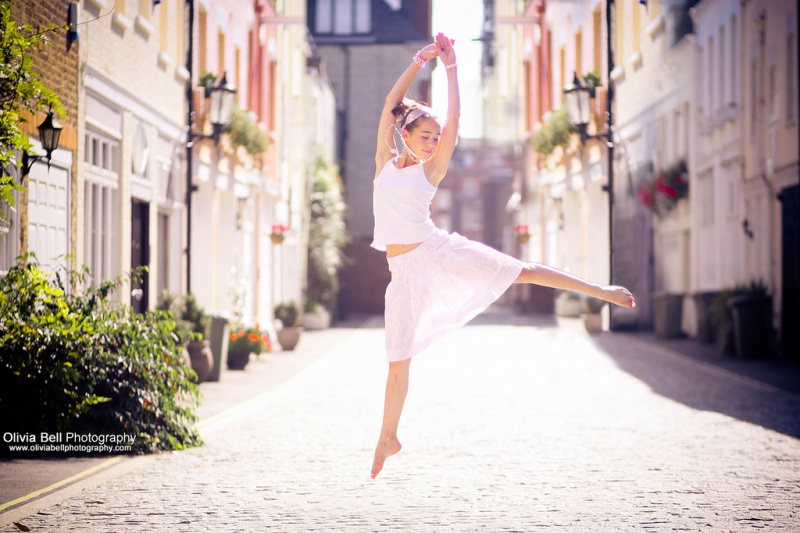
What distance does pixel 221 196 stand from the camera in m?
25.0

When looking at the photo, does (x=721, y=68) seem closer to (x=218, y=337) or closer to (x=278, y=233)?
(x=278, y=233)

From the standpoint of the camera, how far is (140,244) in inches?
723

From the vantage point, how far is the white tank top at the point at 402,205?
6590 millimetres

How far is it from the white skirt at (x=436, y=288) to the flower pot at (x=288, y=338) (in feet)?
55.9

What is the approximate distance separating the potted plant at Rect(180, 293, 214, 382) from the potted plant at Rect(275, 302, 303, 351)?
7.26m

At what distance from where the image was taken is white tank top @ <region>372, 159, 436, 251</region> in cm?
659

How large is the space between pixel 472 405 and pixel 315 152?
2608 centimetres

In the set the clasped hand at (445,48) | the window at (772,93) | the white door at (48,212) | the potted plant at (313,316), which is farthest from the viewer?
the potted plant at (313,316)

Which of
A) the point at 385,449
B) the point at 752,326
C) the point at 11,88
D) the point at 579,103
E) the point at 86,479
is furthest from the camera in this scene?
the point at 752,326

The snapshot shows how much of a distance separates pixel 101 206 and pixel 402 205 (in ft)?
32.9

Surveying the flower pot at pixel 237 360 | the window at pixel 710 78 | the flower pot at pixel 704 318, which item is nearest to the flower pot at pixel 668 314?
the flower pot at pixel 704 318

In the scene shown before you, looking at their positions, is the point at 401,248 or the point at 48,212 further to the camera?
the point at 48,212

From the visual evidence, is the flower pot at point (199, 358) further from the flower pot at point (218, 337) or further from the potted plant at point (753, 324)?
the potted plant at point (753, 324)

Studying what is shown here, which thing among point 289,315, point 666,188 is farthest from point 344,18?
point 289,315
